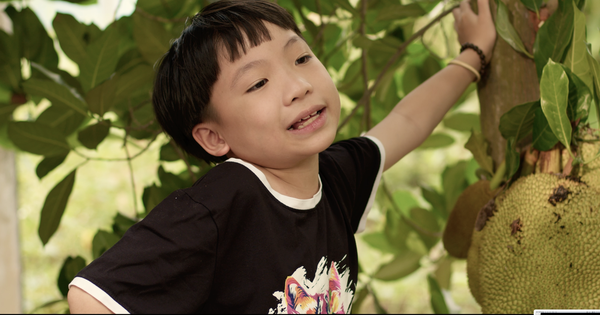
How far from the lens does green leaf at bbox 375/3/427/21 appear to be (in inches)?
34.2

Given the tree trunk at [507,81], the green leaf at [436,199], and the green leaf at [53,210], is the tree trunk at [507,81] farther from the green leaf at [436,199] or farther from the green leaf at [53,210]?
the green leaf at [53,210]

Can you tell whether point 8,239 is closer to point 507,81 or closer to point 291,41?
point 291,41

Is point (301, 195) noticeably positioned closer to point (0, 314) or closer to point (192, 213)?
point (192, 213)

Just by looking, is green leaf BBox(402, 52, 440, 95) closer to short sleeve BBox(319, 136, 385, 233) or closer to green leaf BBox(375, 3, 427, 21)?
green leaf BBox(375, 3, 427, 21)

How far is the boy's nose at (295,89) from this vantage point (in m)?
0.56

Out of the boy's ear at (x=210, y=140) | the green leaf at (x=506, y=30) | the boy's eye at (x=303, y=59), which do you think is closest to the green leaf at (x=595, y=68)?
the green leaf at (x=506, y=30)

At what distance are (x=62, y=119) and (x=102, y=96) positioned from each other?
0.61 feet

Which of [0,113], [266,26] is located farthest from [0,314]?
[266,26]

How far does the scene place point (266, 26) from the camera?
2.01 ft

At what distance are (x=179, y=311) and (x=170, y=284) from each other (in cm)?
3

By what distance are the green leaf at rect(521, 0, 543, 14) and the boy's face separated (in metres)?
0.29

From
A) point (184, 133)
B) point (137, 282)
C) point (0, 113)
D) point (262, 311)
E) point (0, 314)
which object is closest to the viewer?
point (137, 282)

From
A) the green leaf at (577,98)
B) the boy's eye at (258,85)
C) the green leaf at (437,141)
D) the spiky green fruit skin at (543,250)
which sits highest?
the boy's eye at (258,85)

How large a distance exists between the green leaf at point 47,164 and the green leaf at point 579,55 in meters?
0.76
